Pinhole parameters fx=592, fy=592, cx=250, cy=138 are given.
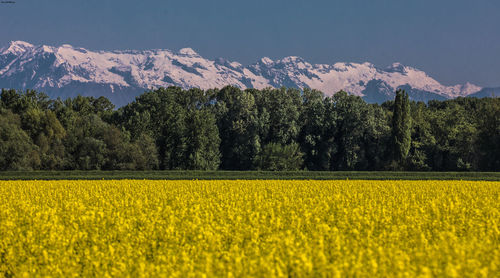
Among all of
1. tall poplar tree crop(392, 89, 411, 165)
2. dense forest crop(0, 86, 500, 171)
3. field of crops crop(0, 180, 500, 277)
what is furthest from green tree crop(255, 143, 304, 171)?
field of crops crop(0, 180, 500, 277)

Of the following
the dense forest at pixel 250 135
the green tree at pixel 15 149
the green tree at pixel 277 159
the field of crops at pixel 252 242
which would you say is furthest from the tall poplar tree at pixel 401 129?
the field of crops at pixel 252 242

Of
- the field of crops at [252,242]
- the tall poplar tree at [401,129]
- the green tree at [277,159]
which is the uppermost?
the tall poplar tree at [401,129]

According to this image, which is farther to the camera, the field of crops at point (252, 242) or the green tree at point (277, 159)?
the green tree at point (277, 159)

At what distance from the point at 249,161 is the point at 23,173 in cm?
3671

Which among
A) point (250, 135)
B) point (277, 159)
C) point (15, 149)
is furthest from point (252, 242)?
point (250, 135)

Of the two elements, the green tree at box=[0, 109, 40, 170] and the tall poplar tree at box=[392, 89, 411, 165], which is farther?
the tall poplar tree at box=[392, 89, 411, 165]

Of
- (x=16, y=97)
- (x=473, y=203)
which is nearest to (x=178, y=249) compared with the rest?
(x=473, y=203)

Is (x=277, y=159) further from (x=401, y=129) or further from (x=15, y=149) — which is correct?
(x=15, y=149)

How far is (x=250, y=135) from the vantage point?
78.6m

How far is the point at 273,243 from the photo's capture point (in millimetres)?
11305

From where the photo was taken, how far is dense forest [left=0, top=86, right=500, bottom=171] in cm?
6662

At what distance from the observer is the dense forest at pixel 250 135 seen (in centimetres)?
6662

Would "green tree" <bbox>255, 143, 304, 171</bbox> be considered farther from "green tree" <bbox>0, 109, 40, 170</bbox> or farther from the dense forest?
"green tree" <bbox>0, 109, 40, 170</bbox>

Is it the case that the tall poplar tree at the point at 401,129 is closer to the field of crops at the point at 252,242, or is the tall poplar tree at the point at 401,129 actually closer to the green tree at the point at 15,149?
the green tree at the point at 15,149
